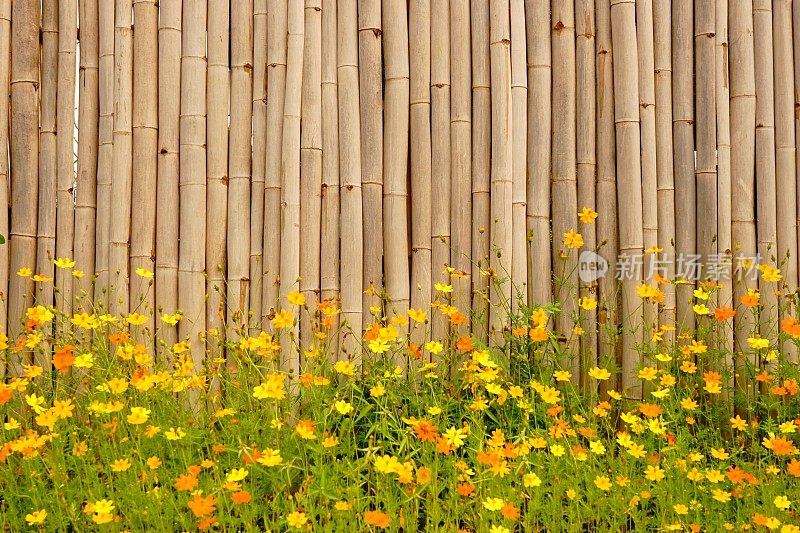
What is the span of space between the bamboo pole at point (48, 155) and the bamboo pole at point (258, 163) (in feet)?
2.53

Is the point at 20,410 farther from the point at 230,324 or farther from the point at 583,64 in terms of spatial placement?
the point at 583,64

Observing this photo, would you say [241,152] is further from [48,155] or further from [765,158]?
[765,158]

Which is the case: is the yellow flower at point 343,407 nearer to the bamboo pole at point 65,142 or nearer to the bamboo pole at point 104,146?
the bamboo pole at point 104,146

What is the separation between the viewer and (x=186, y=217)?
331 cm

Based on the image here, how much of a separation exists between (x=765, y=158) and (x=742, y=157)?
10 cm

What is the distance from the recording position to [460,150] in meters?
3.37

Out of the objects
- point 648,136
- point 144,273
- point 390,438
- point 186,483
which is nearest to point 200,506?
point 186,483

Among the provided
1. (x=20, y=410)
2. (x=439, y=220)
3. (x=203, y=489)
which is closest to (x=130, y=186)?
(x=20, y=410)

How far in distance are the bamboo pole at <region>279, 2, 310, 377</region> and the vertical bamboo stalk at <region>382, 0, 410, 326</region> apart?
33 centimetres

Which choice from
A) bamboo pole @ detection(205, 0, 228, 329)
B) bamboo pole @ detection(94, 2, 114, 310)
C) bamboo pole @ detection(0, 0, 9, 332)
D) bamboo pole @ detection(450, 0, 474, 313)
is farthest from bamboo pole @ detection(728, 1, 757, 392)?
bamboo pole @ detection(0, 0, 9, 332)

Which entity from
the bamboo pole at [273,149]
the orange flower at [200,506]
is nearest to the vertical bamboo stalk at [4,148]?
the bamboo pole at [273,149]

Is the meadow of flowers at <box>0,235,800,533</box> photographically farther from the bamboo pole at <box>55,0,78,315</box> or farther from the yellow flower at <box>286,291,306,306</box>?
the bamboo pole at <box>55,0,78,315</box>

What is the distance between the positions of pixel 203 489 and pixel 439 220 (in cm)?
141

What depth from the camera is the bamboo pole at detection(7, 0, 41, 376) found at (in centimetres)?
336
